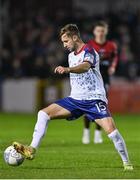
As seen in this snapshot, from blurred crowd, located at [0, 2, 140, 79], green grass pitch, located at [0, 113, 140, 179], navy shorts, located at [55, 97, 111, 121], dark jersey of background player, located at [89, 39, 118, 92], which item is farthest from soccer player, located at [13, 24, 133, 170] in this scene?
blurred crowd, located at [0, 2, 140, 79]

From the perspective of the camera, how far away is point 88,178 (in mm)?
11703

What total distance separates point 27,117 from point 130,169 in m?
14.8

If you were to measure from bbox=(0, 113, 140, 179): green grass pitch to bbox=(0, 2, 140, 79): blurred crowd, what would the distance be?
6.14 meters

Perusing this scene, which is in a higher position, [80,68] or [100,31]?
[80,68]

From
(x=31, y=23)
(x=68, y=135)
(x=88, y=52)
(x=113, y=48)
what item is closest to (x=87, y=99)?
(x=88, y=52)

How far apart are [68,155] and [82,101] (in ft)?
7.57

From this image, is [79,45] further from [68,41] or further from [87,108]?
[87,108]

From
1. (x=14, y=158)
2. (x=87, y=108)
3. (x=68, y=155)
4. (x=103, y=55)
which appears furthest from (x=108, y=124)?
(x=103, y=55)

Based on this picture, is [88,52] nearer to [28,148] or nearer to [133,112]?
[28,148]

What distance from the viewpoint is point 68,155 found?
50.1ft

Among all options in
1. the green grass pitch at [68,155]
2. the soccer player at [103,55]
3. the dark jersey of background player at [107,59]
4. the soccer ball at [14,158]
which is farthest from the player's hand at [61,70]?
the dark jersey of background player at [107,59]

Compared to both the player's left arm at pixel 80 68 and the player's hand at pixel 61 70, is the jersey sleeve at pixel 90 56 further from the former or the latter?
the player's hand at pixel 61 70

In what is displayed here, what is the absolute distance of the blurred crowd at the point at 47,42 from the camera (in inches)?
1211

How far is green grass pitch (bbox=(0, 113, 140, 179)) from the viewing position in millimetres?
12359
